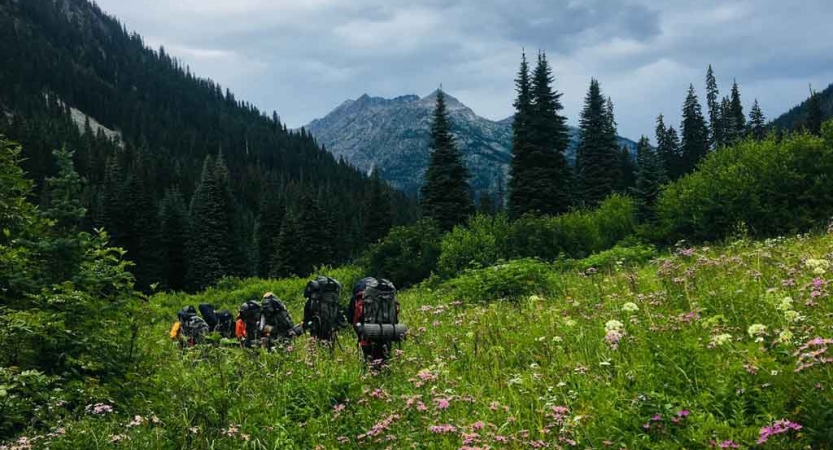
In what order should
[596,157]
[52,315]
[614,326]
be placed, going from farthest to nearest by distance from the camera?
[596,157] < [52,315] < [614,326]

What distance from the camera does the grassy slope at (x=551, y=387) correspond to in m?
3.88

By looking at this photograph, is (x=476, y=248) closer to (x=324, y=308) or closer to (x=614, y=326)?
(x=324, y=308)

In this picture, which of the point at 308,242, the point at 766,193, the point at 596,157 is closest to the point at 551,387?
the point at 766,193

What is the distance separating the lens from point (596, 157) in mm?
50594

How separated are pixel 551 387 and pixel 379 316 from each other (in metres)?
3.02

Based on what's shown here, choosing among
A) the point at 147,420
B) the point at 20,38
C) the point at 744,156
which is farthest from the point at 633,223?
the point at 20,38

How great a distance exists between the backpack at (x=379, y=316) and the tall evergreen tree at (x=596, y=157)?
44148 millimetres

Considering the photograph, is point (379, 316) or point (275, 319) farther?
point (275, 319)

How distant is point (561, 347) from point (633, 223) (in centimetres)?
1795

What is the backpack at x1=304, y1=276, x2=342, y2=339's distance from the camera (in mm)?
9391

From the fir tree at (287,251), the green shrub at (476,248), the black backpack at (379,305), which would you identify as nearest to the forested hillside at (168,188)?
the fir tree at (287,251)

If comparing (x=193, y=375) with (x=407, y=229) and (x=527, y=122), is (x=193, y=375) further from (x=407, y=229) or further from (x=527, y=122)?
(x=527, y=122)

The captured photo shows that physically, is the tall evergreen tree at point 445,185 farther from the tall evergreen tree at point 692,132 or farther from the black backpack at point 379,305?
the tall evergreen tree at point 692,132

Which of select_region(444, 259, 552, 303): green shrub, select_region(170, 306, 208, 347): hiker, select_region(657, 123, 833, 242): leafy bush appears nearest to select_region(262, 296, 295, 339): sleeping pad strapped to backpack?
select_region(170, 306, 208, 347): hiker
